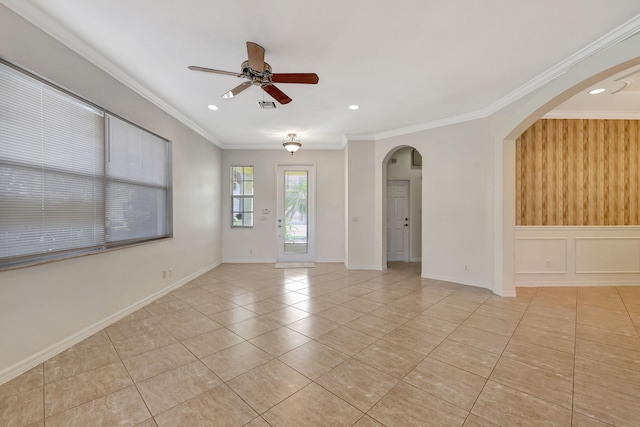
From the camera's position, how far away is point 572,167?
14.2ft

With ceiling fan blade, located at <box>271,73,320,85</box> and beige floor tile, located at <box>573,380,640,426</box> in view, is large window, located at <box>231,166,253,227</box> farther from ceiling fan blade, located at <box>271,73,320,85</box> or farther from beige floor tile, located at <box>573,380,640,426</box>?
beige floor tile, located at <box>573,380,640,426</box>

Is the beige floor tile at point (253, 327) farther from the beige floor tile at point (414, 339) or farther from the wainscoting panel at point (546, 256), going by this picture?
the wainscoting panel at point (546, 256)

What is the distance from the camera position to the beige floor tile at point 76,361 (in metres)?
2.00

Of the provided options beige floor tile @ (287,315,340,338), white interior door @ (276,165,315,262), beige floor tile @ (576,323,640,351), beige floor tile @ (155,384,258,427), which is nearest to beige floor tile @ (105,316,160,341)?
beige floor tile @ (155,384,258,427)

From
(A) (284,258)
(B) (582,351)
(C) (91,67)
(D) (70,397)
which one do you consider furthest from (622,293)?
(C) (91,67)

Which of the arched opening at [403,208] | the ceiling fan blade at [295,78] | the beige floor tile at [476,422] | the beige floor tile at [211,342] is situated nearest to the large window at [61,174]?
the beige floor tile at [211,342]

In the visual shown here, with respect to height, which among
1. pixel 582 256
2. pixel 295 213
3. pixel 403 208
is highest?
pixel 403 208

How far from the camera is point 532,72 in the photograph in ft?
9.72

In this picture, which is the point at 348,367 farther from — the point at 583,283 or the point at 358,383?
the point at 583,283

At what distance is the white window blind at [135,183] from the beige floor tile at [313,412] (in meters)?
2.69

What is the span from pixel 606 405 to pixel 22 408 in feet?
12.7

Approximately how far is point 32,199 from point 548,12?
4.56 metres

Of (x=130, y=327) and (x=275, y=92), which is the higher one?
(x=275, y=92)

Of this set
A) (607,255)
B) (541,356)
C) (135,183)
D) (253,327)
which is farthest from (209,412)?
(607,255)
